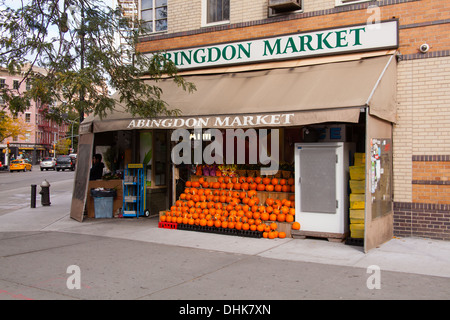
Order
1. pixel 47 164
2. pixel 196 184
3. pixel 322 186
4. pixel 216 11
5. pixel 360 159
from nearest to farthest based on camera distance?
pixel 360 159 → pixel 322 186 → pixel 196 184 → pixel 216 11 → pixel 47 164

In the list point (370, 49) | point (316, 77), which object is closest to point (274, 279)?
point (316, 77)

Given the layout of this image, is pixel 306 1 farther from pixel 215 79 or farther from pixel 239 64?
pixel 215 79

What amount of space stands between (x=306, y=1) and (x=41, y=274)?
26.5 feet

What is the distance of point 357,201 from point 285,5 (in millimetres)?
4898

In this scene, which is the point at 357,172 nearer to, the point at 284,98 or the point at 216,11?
the point at 284,98

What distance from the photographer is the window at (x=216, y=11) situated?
1147cm

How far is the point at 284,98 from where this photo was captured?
865cm

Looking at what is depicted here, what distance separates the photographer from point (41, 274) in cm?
614

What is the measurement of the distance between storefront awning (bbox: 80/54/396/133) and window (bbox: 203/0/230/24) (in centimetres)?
176

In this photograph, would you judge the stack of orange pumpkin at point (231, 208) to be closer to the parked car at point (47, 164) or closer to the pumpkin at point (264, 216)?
the pumpkin at point (264, 216)

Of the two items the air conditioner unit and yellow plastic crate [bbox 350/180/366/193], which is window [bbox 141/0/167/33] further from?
yellow plastic crate [bbox 350/180/366/193]

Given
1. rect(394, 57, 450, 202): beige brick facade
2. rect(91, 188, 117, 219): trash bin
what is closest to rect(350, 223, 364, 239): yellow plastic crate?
rect(394, 57, 450, 202): beige brick facade

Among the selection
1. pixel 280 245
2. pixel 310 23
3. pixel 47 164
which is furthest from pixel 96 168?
pixel 47 164

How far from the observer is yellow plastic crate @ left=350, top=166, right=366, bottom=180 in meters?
8.07
